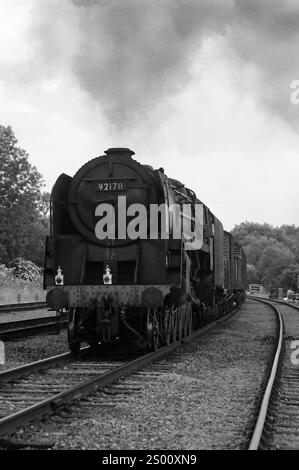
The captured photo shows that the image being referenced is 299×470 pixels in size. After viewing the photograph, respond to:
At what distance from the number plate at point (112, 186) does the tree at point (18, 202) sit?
3445 cm

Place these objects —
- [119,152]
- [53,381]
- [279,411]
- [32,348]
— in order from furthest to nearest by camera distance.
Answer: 1. [32,348]
2. [119,152]
3. [53,381]
4. [279,411]

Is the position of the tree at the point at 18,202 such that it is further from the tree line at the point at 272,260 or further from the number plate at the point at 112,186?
the number plate at the point at 112,186

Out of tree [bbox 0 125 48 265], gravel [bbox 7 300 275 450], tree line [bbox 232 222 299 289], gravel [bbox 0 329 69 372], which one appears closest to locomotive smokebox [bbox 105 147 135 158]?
gravel [bbox 7 300 275 450]

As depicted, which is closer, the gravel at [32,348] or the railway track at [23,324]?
the gravel at [32,348]

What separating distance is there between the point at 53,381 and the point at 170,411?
2297 millimetres

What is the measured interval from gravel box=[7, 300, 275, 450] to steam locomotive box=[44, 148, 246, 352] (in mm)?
1066

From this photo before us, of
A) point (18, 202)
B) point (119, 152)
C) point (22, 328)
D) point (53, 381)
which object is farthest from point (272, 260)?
point (53, 381)

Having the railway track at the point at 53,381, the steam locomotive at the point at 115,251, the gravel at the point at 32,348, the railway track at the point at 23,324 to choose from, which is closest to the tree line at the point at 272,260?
the railway track at the point at 23,324

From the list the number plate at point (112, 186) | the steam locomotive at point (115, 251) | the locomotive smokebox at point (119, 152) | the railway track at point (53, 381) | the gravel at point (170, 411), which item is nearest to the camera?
the gravel at point (170, 411)

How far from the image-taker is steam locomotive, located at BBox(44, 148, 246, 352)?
1080 centimetres

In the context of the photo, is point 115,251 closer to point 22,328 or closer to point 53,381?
point 53,381

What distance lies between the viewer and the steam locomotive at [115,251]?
1080 centimetres

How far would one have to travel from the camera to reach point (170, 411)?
6660 millimetres

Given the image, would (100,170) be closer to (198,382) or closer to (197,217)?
(197,217)
